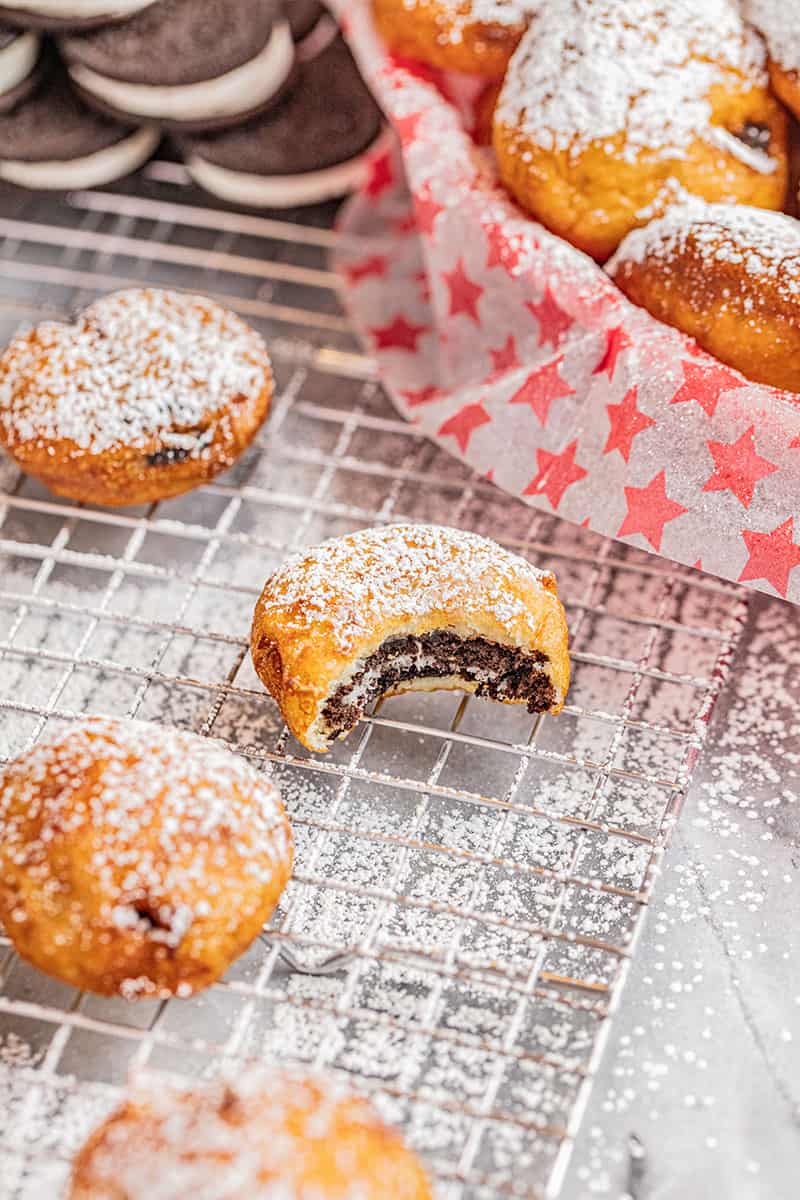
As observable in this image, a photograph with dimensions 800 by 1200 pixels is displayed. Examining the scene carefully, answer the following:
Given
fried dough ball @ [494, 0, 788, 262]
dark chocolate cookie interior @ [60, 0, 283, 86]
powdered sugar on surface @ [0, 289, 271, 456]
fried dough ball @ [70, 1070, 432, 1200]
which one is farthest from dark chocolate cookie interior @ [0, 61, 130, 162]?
fried dough ball @ [70, 1070, 432, 1200]

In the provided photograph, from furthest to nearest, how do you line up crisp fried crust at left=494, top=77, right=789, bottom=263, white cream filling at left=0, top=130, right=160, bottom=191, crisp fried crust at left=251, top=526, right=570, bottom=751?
white cream filling at left=0, top=130, right=160, bottom=191 < crisp fried crust at left=494, top=77, right=789, bottom=263 < crisp fried crust at left=251, top=526, right=570, bottom=751

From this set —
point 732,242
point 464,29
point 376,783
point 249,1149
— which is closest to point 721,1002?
point 376,783

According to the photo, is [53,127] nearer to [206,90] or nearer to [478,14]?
[206,90]

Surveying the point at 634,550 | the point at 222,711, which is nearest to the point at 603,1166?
the point at 222,711

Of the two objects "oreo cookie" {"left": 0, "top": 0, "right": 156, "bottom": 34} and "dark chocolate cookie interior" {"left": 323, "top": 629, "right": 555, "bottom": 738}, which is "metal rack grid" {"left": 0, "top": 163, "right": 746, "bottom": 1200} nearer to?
"dark chocolate cookie interior" {"left": 323, "top": 629, "right": 555, "bottom": 738}

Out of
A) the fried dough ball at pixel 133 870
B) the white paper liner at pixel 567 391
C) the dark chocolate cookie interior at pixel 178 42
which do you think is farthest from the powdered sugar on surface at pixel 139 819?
the dark chocolate cookie interior at pixel 178 42

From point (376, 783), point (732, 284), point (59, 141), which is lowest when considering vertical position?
point (376, 783)

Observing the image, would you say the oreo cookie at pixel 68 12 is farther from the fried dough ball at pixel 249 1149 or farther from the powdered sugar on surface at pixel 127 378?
the fried dough ball at pixel 249 1149
